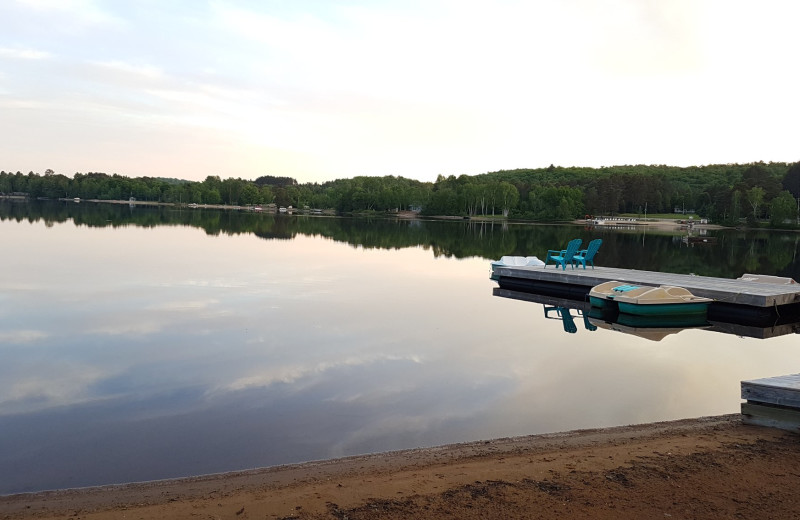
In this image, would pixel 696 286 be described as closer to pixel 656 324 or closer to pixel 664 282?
pixel 664 282

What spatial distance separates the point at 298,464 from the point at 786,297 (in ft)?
57.3

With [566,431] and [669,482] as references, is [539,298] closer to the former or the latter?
[566,431]

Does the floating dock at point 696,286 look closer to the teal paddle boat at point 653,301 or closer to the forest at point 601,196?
the teal paddle boat at point 653,301

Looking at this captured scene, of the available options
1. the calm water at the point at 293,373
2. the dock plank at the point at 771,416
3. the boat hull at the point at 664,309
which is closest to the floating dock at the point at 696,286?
the boat hull at the point at 664,309

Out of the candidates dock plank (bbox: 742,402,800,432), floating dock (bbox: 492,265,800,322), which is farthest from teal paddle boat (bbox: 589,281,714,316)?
dock plank (bbox: 742,402,800,432)

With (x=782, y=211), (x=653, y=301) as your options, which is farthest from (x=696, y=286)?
(x=782, y=211)

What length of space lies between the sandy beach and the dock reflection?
8461mm

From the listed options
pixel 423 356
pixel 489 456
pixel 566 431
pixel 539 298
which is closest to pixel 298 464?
pixel 489 456

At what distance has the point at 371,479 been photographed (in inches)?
235

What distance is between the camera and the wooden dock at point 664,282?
17.9 meters

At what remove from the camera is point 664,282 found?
805 inches

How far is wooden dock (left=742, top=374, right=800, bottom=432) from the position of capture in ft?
24.5

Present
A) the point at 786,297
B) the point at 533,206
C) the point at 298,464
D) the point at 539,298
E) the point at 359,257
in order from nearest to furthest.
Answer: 1. the point at 298,464
2. the point at 786,297
3. the point at 539,298
4. the point at 359,257
5. the point at 533,206

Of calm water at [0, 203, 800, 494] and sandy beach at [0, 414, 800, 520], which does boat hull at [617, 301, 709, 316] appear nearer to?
calm water at [0, 203, 800, 494]
